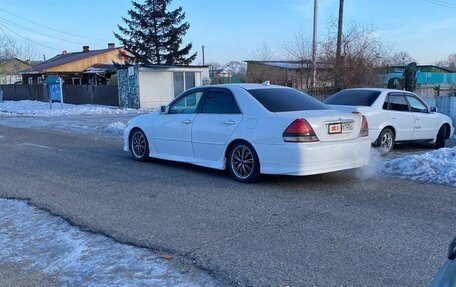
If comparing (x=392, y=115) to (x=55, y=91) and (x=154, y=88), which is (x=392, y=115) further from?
(x=55, y=91)

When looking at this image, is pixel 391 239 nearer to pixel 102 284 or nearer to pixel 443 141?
pixel 102 284

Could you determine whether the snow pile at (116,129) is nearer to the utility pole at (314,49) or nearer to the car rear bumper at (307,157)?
the car rear bumper at (307,157)

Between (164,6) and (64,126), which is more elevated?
(164,6)

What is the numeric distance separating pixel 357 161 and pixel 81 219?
4.09 m

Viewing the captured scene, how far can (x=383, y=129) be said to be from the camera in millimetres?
10406

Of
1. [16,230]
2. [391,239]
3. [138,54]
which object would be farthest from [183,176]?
[138,54]

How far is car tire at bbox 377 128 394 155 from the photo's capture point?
408 inches

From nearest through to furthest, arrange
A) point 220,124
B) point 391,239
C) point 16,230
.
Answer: point 391,239, point 16,230, point 220,124

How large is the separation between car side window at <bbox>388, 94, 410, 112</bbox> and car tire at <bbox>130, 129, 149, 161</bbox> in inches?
215

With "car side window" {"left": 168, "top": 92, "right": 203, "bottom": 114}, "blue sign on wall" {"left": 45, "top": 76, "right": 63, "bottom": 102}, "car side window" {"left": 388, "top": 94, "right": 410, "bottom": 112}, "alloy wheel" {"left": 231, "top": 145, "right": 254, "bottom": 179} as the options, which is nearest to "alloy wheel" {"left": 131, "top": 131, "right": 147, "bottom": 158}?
"car side window" {"left": 168, "top": 92, "right": 203, "bottom": 114}

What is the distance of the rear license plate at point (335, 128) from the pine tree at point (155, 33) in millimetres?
38745

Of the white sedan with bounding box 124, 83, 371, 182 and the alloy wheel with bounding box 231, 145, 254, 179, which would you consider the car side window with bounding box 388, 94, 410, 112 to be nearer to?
the white sedan with bounding box 124, 83, 371, 182

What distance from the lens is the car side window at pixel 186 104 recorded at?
8.27m

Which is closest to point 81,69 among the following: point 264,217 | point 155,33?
point 155,33
